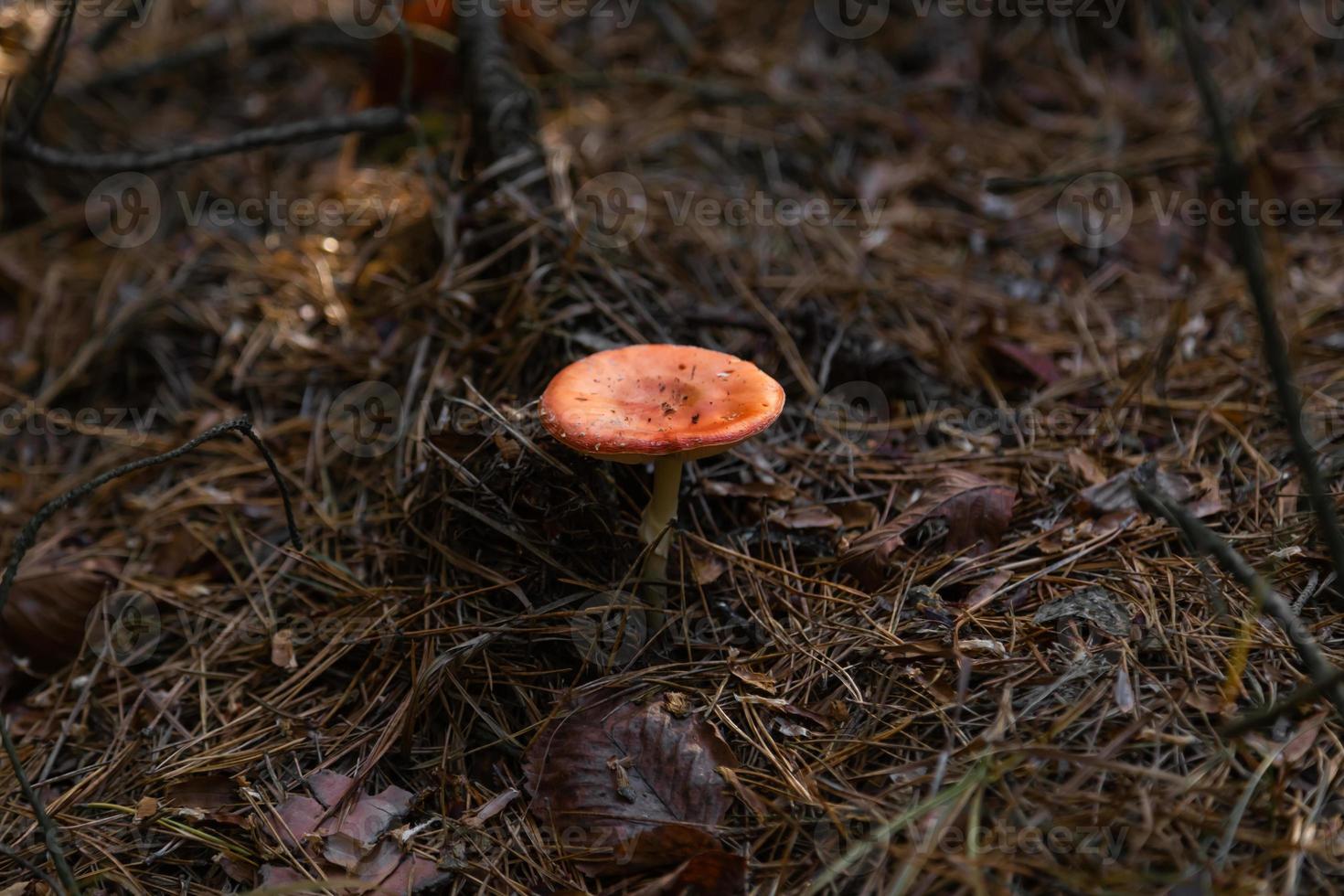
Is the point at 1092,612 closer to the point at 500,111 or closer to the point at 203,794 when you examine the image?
the point at 203,794

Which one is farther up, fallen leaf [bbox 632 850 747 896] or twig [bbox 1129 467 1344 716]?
twig [bbox 1129 467 1344 716]

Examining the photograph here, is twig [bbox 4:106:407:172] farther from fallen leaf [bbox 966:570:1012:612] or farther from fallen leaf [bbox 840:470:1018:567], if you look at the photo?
fallen leaf [bbox 966:570:1012:612]

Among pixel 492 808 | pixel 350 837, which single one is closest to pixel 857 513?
pixel 492 808

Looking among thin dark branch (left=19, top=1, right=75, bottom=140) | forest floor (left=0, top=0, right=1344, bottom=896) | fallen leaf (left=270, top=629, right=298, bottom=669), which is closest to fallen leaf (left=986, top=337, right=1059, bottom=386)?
forest floor (left=0, top=0, right=1344, bottom=896)

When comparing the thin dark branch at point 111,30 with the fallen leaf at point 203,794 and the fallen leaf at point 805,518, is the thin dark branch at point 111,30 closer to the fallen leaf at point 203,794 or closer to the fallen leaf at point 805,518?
the fallen leaf at point 203,794

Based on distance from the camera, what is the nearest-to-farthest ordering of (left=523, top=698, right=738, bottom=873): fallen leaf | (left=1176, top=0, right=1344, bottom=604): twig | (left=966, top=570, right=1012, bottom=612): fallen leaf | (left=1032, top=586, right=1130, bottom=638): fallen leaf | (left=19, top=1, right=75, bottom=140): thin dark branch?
(left=1176, top=0, right=1344, bottom=604): twig
(left=523, top=698, right=738, bottom=873): fallen leaf
(left=1032, top=586, right=1130, bottom=638): fallen leaf
(left=966, top=570, right=1012, bottom=612): fallen leaf
(left=19, top=1, right=75, bottom=140): thin dark branch

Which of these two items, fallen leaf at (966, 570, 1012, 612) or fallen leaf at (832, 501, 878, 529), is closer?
fallen leaf at (966, 570, 1012, 612)

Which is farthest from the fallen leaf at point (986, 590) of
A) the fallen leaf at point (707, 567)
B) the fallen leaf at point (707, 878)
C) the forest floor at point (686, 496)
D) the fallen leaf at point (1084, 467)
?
the fallen leaf at point (707, 878)
